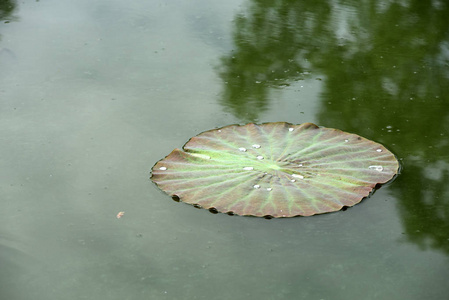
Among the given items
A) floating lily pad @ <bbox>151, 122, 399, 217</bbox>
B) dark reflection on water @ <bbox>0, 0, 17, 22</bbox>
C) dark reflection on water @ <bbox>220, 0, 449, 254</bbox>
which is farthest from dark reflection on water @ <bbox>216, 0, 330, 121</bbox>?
dark reflection on water @ <bbox>0, 0, 17, 22</bbox>

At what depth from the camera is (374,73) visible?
3.50 meters

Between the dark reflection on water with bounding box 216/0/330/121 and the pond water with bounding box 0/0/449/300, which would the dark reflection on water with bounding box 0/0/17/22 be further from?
the dark reflection on water with bounding box 216/0/330/121

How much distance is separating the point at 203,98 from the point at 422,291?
1.44 meters

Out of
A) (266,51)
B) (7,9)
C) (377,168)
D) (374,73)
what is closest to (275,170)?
(377,168)

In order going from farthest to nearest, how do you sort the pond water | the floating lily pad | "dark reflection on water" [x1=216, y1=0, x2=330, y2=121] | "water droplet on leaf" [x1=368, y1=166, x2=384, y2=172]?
"dark reflection on water" [x1=216, y1=0, x2=330, y2=121] < "water droplet on leaf" [x1=368, y1=166, x2=384, y2=172] < the floating lily pad < the pond water

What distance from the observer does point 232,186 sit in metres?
2.56

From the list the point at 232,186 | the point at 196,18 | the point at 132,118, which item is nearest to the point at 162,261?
the point at 232,186

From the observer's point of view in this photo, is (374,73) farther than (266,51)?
No

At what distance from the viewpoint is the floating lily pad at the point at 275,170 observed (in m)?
2.49

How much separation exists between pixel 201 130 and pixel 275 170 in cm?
45

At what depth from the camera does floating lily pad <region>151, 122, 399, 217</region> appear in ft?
8.18

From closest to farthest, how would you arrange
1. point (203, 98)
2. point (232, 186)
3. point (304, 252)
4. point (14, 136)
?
point (304, 252) → point (232, 186) → point (14, 136) → point (203, 98)

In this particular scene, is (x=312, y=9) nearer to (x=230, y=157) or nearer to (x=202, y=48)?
(x=202, y=48)

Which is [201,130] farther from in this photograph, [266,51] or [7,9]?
[7,9]
